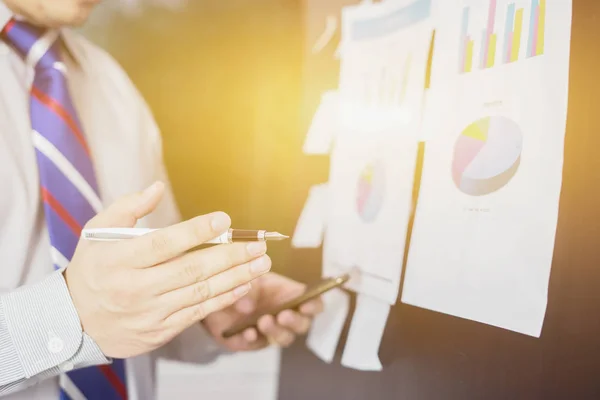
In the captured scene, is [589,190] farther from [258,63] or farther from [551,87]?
[258,63]

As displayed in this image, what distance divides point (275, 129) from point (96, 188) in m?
0.26

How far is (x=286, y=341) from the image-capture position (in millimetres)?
692

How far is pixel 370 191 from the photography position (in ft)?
1.97

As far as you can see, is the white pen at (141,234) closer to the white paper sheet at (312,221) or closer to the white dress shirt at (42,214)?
the white dress shirt at (42,214)

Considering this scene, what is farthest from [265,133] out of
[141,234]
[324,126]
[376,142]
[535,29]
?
[535,29]

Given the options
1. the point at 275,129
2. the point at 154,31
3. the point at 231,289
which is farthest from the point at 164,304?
the point at 154,31

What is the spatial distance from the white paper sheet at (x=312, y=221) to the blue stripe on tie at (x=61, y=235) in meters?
0.30

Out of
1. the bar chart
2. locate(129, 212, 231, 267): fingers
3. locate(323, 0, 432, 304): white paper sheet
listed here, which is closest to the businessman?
locate(129, 212, 231, 267): fingers

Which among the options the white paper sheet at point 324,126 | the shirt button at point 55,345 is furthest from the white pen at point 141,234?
the white paper sheet at point 324,126

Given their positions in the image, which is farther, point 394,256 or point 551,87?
point 394,256

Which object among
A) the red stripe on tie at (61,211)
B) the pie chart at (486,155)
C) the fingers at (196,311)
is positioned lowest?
the fingers at (196,311)

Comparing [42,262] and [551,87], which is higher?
[551,87]

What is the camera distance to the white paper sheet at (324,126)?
665mm

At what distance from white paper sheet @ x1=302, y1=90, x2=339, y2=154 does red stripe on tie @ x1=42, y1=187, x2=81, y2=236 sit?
0.32 metres
